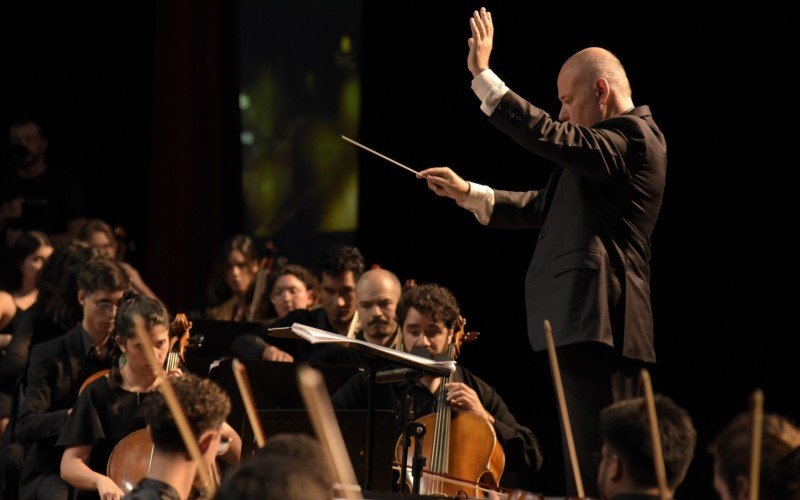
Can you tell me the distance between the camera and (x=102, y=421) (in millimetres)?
3641

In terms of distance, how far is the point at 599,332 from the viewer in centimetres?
288

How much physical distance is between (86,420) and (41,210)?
123 inches

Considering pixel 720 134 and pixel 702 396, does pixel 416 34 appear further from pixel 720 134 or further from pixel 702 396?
→ pixel 702 396

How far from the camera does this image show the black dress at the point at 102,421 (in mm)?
3611

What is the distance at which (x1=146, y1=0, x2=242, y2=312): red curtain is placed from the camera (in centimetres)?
707

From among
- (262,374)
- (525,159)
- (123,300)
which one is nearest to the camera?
(262,374)

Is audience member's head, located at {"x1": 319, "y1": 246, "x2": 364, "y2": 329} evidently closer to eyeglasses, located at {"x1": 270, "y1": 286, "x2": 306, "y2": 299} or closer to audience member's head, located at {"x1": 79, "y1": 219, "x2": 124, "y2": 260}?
eyeglasses, located at {"x1": 270, "y1": 286, "x2": 306, "y2": 299}

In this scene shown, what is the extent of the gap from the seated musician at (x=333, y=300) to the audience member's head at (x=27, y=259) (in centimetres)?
127

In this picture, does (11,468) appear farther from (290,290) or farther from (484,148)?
(484,148)

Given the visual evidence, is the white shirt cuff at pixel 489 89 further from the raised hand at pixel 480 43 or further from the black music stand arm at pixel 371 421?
the black music stand arm at pixel 371 421

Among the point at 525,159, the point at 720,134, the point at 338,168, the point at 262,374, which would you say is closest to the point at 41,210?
the point at 338,168

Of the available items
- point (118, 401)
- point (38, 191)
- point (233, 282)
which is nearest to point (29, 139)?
point (38, 191)

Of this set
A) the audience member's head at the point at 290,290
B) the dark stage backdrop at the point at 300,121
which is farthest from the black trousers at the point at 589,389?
the dark stage backdrop at the point at 300,121

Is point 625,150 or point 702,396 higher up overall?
point 625,150
